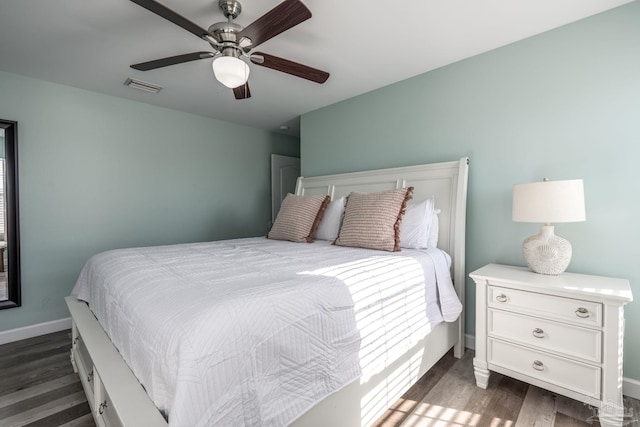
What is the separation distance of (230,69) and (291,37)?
2.28ft

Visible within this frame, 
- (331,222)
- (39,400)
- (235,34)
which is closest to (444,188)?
(331,222)

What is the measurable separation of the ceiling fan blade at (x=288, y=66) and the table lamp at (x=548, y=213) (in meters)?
1.50

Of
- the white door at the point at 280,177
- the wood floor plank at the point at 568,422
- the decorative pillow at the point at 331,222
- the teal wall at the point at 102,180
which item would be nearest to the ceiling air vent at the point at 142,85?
the teal wall at the point at 102,180

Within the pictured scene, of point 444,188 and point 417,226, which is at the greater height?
point 444,188

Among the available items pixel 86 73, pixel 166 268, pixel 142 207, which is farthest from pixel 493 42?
pixel 142 207

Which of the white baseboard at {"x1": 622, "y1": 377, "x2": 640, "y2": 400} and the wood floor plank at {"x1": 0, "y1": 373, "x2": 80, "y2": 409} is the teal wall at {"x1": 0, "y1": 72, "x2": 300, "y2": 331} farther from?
the white baseboard at {"x1": 622, "y1": 377, "x2": 640, "y2": 400}

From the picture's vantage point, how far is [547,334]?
1640 mm

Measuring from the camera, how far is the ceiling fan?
54.4 inches

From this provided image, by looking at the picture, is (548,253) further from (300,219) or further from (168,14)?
(168,14)

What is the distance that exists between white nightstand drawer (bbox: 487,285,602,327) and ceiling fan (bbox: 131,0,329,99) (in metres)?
1.87

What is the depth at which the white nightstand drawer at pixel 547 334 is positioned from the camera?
4.96 feet

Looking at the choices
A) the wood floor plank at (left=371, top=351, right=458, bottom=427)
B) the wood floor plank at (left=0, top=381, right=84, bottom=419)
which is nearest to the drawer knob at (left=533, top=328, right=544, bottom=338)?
the wood floor plank at (left=371, top=351, right=458, bottom=427)

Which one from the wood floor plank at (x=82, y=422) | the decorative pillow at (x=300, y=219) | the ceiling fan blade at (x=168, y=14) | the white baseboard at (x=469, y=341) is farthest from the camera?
the decorative pillow at (x=300, y=219)

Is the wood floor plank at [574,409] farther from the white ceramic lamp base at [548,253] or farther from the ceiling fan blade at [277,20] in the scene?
the ceiling fan blade at [277,20]
